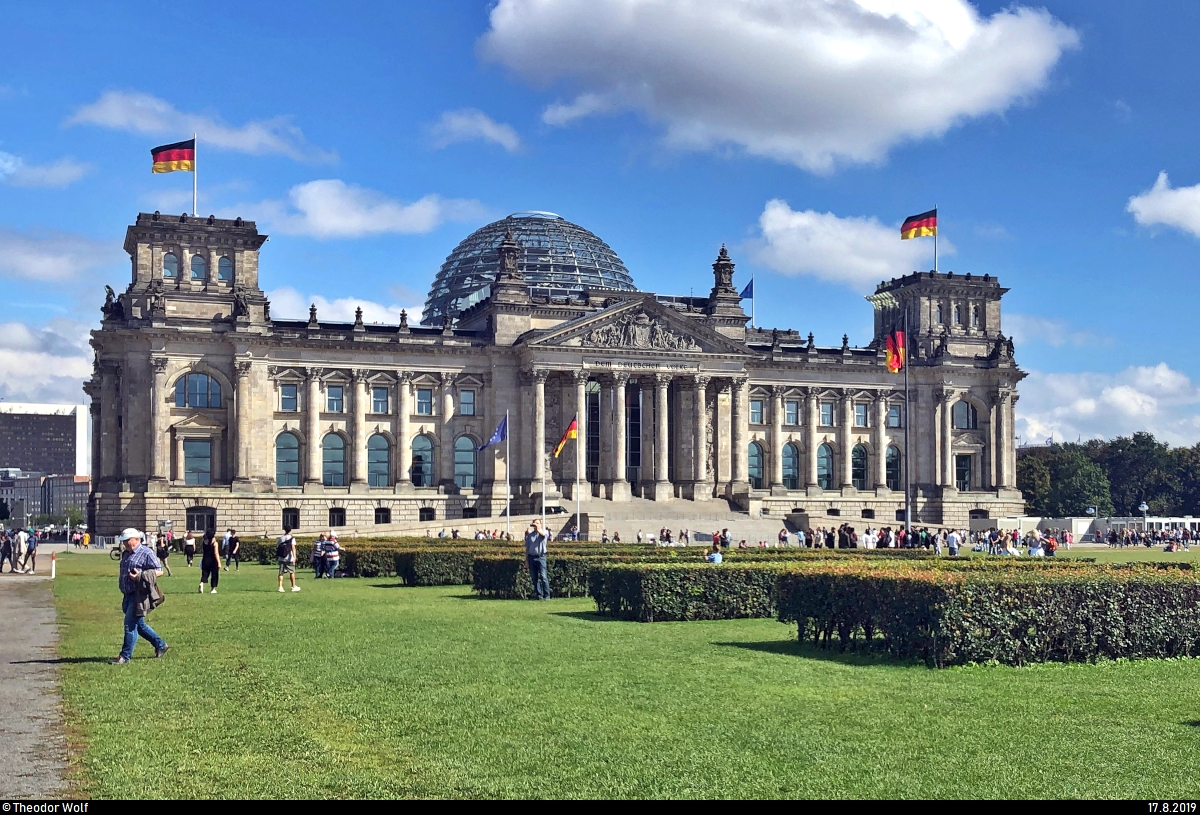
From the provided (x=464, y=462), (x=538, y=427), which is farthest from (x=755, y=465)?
(x=464, y=462)

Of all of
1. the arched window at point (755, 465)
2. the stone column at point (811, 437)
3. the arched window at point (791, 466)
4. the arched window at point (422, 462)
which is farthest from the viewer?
the arched window at point (791, 466)

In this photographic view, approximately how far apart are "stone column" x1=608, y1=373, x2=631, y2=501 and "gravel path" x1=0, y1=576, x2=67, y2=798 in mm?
64298

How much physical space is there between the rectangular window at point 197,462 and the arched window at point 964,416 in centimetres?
5940

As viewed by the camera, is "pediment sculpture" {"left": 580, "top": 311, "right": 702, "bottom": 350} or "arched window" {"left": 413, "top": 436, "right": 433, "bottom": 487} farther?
"arched window" {"left": 413, "top": 436, "right": 433, "bottom": 487}

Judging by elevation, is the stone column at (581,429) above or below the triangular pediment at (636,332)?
below

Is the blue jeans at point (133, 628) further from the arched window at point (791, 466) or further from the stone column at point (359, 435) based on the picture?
the arched window at point (791, 466)

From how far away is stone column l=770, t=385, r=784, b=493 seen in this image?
4161 inches

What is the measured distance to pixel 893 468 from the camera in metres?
111

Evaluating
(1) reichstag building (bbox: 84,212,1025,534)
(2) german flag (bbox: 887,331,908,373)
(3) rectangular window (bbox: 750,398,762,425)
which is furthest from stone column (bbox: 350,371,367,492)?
(2) german flag (bbox: 887,331,908,373)

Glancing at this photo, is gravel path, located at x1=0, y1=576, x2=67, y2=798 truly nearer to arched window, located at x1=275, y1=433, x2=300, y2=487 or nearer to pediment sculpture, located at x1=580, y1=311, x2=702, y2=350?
arched window, located at x1=275, y1=433, x2=300, y2=487

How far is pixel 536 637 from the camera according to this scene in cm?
2655

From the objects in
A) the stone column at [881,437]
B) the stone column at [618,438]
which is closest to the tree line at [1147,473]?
the stone column at [881,437]

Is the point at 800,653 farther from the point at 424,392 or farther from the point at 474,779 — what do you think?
the point at 424,392

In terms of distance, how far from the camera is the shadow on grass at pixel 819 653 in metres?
22.5
